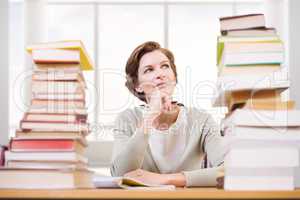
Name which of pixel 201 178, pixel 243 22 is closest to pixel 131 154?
pixel 201 178

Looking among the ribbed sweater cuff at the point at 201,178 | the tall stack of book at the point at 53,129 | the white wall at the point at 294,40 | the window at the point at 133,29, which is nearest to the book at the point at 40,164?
the tall stack of book at the point at 53,129

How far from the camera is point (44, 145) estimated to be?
1345 mm

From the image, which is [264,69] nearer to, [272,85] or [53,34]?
[272,85]

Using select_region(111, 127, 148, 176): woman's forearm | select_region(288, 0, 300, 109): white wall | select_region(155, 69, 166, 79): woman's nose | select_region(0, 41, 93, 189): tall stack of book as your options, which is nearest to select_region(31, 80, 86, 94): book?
select_region(0, 41, 93, 189): tall stack of book

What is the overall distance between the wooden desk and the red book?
0.15m

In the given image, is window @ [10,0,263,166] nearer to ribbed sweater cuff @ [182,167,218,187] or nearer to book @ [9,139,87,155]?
ribbed sweater cuff @ [182,167,218,187]

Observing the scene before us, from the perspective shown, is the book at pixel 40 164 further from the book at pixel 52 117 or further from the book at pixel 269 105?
the book at pixel 269 105

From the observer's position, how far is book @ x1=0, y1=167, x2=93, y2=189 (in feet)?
4.28

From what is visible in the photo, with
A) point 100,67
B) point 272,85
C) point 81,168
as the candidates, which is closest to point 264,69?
point 272,85

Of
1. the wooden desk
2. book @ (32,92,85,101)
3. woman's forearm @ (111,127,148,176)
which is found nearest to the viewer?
the wooden desk

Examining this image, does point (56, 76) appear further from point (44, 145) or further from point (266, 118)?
point (266, 118)

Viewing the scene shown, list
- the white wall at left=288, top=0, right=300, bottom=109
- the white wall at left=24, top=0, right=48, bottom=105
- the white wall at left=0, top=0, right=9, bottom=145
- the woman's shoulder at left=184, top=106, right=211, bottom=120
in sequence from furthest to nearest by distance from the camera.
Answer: the white wall at left=24, top=0, right=48, bottom=105
the white wall at left=288, top=0, right=300, bottom=109
the white wall at left=0, top=0, right=9, bottom=145
the woman's shoulder at left=184, top=106, right=211, bottom=120

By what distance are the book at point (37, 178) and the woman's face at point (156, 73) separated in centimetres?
104

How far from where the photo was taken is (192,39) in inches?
267
